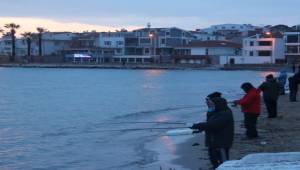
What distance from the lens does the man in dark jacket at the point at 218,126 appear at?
9422 mm

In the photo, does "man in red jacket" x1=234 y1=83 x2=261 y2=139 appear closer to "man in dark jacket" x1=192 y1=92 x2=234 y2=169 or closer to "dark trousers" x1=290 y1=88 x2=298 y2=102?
"man in dark jacket" x1=192 y1=92 x2=234 y2=169

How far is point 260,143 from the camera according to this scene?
1526cm

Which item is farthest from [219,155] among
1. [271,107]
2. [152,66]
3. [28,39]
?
[28,39]

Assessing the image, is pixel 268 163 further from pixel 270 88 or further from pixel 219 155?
pixel 270 88

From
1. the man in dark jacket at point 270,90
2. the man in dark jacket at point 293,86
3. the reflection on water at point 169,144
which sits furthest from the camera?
the man in dark jacket at point 293,86

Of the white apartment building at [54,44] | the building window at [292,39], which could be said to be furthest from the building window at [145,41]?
the building window at [292,39]

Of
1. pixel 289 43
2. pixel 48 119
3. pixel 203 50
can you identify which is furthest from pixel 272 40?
pixel 48 119

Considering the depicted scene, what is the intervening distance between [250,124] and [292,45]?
383 ft

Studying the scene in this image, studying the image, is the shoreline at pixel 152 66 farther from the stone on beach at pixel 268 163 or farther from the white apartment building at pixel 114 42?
the stone on beach at pixel 268 163

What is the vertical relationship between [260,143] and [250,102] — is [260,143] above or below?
below

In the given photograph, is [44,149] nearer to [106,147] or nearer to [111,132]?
[106,147]

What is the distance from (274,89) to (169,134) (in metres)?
3.95

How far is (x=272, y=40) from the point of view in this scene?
416 feet

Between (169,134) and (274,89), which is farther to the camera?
(169,134)
